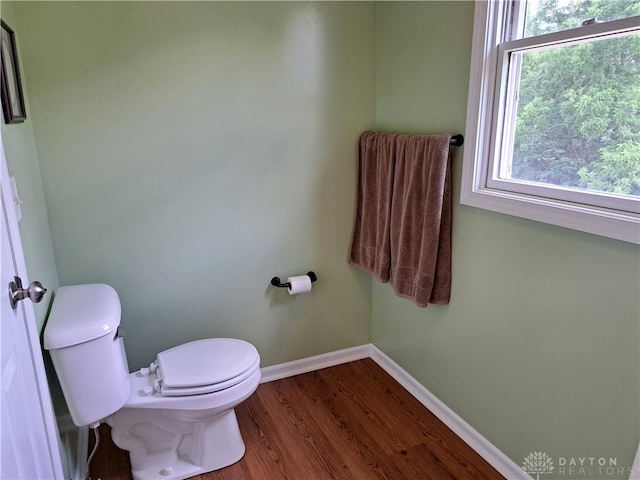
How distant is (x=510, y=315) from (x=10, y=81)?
190 cm

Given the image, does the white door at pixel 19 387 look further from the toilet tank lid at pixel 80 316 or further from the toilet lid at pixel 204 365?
the toilet lid at pixel 204 365

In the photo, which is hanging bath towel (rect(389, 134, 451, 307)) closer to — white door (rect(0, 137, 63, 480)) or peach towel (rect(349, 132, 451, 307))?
peach towel (rect(349, 132, 451, 307))

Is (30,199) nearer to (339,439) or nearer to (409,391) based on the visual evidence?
(339,439)

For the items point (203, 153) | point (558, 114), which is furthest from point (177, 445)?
point (558, 114)

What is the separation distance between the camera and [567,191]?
1481 mm

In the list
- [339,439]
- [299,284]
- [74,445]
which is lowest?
[339,439]

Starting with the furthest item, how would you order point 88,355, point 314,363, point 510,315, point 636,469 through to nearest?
point 314,363, point 510,315, point 88,355, point 636,469

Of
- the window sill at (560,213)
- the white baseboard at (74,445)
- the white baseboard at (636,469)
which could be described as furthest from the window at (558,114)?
the white baseboard at (74,445)

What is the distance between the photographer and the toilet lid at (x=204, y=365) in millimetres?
1748

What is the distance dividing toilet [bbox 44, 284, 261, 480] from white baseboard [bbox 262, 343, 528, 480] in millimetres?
609

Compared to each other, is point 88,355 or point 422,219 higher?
point 422,219

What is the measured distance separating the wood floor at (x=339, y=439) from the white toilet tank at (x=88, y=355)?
45 centimetres

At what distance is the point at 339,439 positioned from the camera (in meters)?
2.03

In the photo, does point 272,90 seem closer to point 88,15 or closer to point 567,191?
point 88,15
